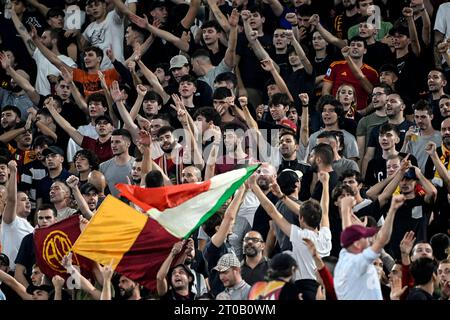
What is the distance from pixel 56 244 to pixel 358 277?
4595mm

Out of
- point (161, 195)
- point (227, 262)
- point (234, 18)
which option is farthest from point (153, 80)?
point (227, 262)

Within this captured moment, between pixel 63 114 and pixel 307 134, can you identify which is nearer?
pixel 307 134

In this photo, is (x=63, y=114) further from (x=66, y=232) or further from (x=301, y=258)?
(x=301, y=258)

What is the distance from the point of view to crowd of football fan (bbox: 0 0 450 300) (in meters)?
16.4

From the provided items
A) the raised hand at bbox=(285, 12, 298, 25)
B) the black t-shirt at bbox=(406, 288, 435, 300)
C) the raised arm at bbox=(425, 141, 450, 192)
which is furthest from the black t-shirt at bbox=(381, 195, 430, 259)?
the raised hand at bbox=(285, 12, 298, 25)

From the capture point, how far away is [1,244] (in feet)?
63.9

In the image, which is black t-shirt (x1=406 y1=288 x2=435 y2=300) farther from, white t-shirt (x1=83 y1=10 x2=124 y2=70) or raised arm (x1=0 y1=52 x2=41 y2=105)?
raised arm (x1=0 y1=52 x2=41 y2=105)

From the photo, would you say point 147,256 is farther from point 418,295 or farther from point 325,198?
point 418,295

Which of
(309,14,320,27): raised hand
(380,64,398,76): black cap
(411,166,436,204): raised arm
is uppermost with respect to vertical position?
(309,14,320,27): raised hand

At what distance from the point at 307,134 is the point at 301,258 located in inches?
138

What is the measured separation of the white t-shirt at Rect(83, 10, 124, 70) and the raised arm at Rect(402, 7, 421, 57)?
3.99 metres

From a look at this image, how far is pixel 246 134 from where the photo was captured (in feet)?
63.1
